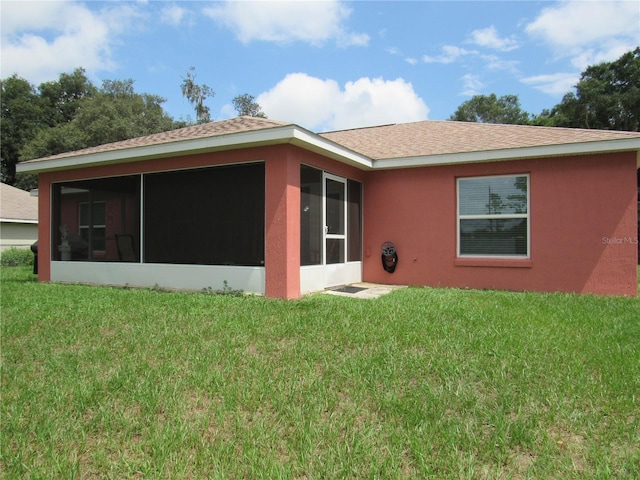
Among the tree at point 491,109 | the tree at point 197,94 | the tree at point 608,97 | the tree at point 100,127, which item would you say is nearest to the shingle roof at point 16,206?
the tree at point 100,127

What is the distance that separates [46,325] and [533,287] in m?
8.03

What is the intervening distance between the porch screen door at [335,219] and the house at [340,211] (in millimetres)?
41

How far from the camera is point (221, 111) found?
3734 cm

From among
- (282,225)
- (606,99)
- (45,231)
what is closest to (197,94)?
(45,231)

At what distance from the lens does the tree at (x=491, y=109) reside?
42.7 meters

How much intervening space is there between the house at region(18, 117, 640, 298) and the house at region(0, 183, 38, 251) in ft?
36.0

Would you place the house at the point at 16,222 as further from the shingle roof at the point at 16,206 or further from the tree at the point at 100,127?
the tree at the point at 100,127

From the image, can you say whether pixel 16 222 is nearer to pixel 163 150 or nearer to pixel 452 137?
pixel 163 150

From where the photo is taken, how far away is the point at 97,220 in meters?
9.16

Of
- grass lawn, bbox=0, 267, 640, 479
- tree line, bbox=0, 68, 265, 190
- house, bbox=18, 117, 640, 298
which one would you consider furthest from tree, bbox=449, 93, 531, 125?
grass lawn, bbox=0, 267, 640, 479

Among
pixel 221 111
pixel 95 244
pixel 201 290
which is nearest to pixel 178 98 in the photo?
pixel 221 111

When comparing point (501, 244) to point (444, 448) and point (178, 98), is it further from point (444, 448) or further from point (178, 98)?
point (178, 98)

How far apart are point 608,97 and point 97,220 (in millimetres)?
29342

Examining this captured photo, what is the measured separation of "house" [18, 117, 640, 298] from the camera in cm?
712
